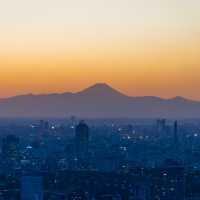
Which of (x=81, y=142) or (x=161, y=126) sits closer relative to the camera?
(x=81, y=142)

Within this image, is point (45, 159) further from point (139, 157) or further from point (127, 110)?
point (127, 110)

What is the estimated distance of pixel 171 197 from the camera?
24219mm

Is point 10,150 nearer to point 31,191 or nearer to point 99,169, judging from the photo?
point 99,169

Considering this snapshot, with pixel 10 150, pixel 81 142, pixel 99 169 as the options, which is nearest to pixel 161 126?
pixel 81 142

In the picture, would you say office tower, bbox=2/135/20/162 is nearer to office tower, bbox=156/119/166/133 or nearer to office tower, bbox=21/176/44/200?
office tower, bbox=21/176/44/200

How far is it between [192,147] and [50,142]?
906cm

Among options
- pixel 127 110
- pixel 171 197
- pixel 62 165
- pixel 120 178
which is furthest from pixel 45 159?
pixel 127 110

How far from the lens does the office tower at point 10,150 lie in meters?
36.6

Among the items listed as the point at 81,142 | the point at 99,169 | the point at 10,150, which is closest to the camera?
the point at 99,169

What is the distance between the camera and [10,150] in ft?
123

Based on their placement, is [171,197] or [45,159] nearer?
[171,197]

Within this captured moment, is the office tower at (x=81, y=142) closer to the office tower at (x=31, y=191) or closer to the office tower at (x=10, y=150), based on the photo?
the office tower at (x=10, y=150)

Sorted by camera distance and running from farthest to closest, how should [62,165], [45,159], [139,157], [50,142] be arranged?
1. [50,142]
2. [139,157]
3. [45,159]
4. [62,165]

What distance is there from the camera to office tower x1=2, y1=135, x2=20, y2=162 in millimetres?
36638
